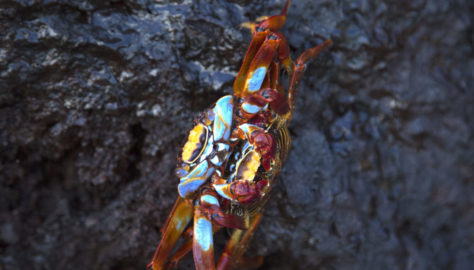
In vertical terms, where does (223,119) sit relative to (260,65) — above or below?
below

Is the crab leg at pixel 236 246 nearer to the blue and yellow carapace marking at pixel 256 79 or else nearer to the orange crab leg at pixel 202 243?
the orange crab leg at pixel 202 243

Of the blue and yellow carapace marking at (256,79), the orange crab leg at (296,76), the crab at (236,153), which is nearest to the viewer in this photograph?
the crab at (236,153)

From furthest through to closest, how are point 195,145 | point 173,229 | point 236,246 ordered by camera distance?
point 236,246 → point 173,229 → point 195,145

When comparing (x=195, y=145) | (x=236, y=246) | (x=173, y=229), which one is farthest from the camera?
(x=236, y=246)

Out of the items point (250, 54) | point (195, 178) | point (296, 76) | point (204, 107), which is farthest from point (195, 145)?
point (296, 76)

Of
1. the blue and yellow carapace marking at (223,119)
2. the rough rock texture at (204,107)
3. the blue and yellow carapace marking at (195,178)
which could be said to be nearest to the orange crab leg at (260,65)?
the blue and yellow carapace marking at (223,119)

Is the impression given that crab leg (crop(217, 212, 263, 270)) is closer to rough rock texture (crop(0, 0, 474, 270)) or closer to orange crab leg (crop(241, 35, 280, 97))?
rough rock texture (crop(0, 0, 474, 270))

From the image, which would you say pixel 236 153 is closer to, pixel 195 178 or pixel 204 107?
pixel 195 178

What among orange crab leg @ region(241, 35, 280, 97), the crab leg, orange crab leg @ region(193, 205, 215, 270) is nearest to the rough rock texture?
the crab leg

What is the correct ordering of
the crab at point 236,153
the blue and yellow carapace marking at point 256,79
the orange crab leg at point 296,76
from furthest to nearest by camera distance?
the orange crab leg at point 296,76 < the blue and yellow carapace marking at point 256,79 < the crab at point 236,153
